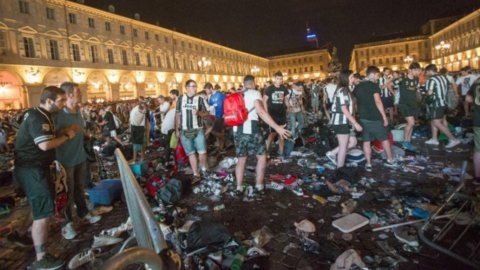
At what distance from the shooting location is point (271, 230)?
4020 mm

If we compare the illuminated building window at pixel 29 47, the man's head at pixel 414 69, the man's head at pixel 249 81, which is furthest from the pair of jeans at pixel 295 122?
the illuminated building window at pixel 29 47

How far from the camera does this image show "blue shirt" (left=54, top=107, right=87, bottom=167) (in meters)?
4.37

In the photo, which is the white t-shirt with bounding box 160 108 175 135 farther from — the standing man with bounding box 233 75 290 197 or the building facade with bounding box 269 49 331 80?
the building facade with bounding box 269 49 331 80

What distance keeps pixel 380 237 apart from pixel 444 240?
69 centimetres

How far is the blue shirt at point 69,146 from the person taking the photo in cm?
437

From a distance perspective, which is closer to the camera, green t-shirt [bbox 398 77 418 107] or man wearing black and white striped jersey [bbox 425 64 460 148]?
man wearing black and white striped jersey [bbox 425 64 460 148]

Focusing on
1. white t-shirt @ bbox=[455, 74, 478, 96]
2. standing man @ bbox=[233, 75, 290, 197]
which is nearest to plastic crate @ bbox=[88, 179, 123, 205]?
standing man @ bbox=[233, 75, 290, 197]

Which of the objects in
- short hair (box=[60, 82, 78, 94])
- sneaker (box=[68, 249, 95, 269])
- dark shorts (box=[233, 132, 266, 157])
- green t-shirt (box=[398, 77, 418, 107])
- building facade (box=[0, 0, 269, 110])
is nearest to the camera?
sneaker (box=[68, 249, 95, 269])

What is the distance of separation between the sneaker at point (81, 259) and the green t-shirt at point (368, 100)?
551 centimetres

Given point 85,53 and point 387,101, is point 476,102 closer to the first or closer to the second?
point 387,101

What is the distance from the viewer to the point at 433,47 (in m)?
76.1

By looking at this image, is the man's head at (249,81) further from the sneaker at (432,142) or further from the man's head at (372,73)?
the sneaker at (432,142)

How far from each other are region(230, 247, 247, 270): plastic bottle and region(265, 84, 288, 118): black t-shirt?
433 cm

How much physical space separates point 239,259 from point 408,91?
23.4 ft
